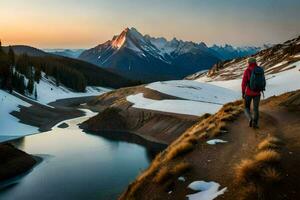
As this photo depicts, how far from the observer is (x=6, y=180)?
42.9 metres

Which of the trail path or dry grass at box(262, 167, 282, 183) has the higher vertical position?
dry grass at box(262, 167, 282, 183)

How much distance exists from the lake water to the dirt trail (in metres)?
A: 16.3

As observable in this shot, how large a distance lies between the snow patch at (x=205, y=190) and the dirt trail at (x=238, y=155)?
219 millimetres

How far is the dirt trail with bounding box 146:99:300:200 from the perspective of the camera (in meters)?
13.4

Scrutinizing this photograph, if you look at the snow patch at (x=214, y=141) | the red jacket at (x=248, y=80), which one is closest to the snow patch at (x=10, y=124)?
the snow patch at (x=214, y=141)

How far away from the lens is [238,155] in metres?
16.9

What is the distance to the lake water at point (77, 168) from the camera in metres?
36.2

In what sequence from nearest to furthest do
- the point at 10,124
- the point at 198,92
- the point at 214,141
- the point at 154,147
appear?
the point at 214,141
the point at 154,147
the point at 10,124
the point at 198,92

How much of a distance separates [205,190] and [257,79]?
27.2 ft

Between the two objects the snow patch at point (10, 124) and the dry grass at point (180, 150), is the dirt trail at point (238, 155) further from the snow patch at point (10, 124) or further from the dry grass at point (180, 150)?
the snow patch at point (10, 124)

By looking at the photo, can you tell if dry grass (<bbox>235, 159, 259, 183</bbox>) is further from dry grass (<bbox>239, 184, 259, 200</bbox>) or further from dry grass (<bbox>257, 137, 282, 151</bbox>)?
dry grass (<bbox>257, 137, 282, 151</bbox>)

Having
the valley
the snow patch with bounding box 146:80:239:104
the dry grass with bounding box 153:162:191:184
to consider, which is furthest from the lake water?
the snow patch with bounding box 146:80:239:104

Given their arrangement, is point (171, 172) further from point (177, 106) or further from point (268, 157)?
point (177, 106)

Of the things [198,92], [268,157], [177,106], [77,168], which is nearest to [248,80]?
[268,157]
